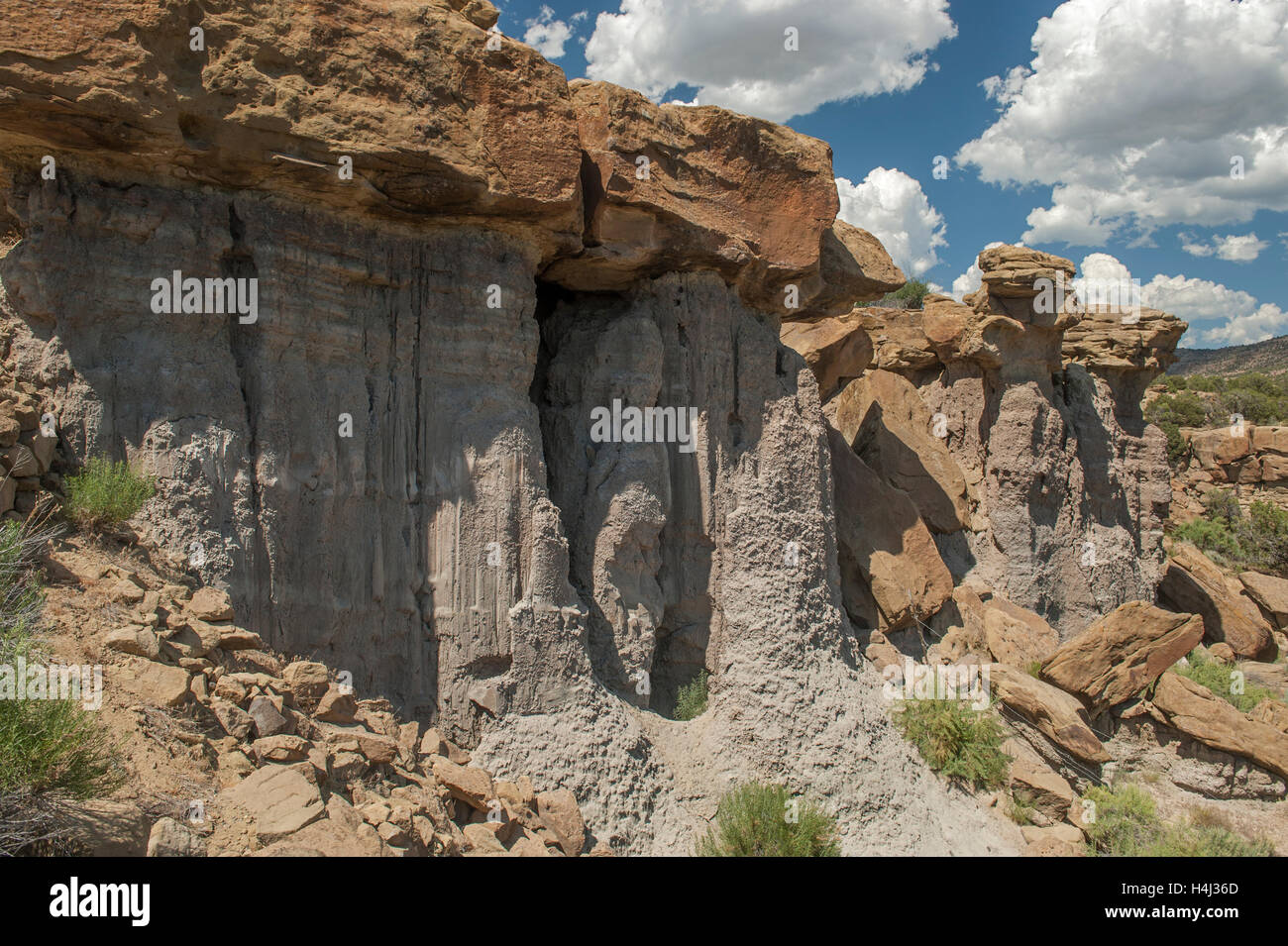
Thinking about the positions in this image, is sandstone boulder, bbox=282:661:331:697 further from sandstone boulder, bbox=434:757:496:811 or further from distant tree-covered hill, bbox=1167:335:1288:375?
distant tree-covered hill, bbox=1167:335:1288:375

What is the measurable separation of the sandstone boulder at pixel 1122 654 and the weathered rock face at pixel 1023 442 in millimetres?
2564

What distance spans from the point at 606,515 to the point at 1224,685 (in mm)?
9650

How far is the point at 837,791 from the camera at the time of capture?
810 cm

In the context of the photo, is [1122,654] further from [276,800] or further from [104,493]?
[104,493]

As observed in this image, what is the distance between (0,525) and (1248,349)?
60924mm

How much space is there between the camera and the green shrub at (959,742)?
8.91 meters

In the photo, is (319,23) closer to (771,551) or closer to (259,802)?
(259,802)

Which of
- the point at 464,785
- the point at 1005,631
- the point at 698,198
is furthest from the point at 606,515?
the point at 1005,631

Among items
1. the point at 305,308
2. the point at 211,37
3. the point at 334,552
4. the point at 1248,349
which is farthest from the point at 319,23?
the point at 1248,349

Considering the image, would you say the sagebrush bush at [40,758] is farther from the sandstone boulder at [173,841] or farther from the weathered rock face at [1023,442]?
the weathered rock face at [1023,442]

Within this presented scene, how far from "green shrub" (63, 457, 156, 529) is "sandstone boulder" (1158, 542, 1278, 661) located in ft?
50.0

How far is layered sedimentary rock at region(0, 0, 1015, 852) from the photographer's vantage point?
5887 mm

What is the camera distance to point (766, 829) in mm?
7074

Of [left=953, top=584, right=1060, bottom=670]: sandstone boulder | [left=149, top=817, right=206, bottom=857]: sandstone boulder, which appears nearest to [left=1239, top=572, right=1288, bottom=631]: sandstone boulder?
[left=953, top=584, right=1060, bottom=670]: sandstone boulder
